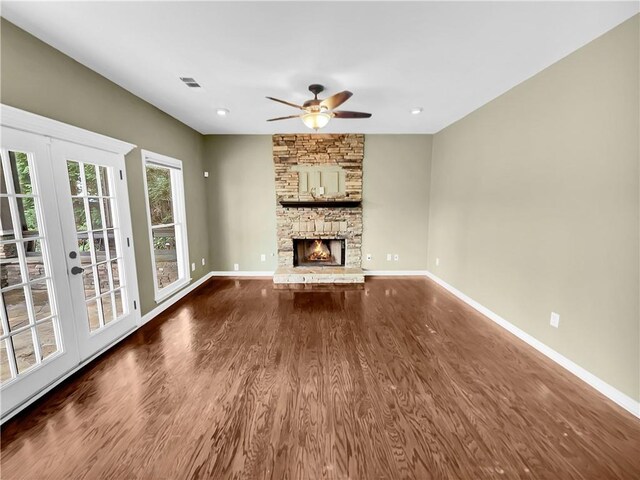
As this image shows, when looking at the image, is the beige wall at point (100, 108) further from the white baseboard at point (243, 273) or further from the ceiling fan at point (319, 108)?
the ceiling fan at point (319, 108)

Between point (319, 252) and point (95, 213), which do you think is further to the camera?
point (319, 252)

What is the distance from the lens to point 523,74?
99.2 inches

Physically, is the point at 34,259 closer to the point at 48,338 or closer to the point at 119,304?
the point at 48,338

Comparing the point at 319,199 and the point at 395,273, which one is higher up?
the point at 319,199

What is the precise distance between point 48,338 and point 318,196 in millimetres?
3952

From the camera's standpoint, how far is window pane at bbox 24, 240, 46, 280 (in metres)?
1.90

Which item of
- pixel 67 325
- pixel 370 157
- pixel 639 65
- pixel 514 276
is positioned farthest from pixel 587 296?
pixel 67 325

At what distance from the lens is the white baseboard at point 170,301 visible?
3.20 m

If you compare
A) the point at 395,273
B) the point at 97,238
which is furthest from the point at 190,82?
the point at 395,273

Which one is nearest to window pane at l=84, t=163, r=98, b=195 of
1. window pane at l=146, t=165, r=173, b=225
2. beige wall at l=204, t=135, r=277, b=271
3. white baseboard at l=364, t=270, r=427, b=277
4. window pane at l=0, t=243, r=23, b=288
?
window pane at l=0, t=243, r=23, b=288

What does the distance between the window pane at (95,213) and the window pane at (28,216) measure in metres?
0.50

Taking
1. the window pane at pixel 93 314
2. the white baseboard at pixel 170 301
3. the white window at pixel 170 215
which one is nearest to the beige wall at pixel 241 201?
the white baseboard at pixel 170 301

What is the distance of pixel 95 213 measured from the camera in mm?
2492

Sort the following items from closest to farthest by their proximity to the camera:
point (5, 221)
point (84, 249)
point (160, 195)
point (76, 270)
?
1. point (5, 221)
2. point (76, 270)
3. point (84, 249)
4. point (160, 195)
